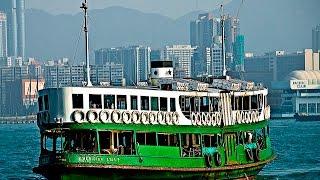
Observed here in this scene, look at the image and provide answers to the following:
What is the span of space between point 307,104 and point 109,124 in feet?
490

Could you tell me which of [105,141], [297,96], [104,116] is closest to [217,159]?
[105,141]

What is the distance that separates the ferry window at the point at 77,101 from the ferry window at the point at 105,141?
41.8 inches

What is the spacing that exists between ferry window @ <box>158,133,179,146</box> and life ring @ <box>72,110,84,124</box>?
10.2 ft

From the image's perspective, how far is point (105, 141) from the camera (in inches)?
1346

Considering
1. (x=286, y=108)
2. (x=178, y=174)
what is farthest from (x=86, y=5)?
(x=286, y=108)

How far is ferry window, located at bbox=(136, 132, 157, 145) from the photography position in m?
34.8

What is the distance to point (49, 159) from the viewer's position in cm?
3391

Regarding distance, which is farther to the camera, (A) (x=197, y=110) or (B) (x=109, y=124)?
(A) (x=197, y=110)

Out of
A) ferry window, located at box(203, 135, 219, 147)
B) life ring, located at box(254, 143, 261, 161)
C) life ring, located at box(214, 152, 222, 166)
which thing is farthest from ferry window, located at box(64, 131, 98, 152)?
life ring, located at box(254, 143, 261, 161)

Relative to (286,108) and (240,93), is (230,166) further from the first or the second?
(286,108)

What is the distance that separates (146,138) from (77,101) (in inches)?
109

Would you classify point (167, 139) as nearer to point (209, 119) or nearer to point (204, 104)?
point (209, 119)

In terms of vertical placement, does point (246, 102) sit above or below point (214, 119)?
above

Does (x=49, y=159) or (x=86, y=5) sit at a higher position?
(x=86, y=5)
